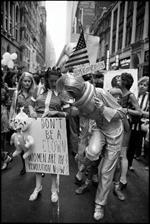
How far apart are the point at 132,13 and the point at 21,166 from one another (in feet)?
8.59

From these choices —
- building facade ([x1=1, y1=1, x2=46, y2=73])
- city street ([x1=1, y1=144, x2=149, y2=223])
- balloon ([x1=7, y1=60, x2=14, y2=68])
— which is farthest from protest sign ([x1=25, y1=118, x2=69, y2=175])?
balloon ([x1=7, y1=60, x2=14, y2=68])

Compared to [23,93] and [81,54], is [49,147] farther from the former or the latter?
[81,54]

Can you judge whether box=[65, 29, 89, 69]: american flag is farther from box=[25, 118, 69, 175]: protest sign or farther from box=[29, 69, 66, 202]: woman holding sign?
box=[25, 118, 69, 175]: protest sign

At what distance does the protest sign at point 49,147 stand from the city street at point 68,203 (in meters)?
0.30

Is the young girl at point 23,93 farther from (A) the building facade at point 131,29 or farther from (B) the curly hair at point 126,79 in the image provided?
(A) the building facade at point 131,29

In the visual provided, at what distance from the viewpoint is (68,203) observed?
203 centimetres

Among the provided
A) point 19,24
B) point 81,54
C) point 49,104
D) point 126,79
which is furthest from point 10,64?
point 126,79

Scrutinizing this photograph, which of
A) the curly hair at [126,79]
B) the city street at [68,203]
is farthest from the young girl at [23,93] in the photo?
the curly hair at [126,79]

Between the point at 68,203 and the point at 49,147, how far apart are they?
650 millimetres

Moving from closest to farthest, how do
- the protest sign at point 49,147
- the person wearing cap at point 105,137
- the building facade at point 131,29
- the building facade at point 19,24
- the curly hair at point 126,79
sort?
1. the building facade at point 131,29
2. the building facade at point 19,24
3. the person wearing cap at point 105,137
4. the protest sign at point 49,147
5. the curly hair at point 126,79

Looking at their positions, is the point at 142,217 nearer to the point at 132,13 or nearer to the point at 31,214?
the point at 31,214

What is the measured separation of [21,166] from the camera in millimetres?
2951

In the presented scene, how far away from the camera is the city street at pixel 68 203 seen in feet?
3.46

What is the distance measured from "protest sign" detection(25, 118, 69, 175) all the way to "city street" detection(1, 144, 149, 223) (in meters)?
0.30
